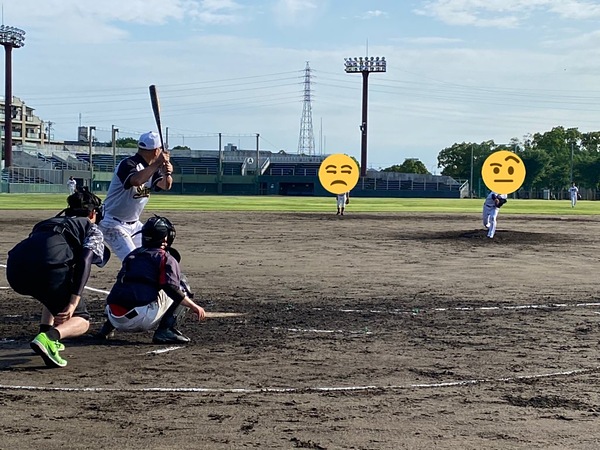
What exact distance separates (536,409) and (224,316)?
4.72m

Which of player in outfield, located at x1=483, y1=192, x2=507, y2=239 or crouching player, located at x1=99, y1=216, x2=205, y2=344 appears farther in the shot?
player in outfield, located at x1=483, y1=192, x2=507, y2=239

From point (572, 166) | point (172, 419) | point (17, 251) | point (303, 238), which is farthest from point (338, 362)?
point (572, 166)

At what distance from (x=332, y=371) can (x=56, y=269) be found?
246 cm

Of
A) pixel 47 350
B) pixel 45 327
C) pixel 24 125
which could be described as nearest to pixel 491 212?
pixel 45 327

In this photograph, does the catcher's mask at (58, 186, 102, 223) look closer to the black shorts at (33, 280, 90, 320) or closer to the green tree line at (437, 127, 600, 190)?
the black shorts at (33, 280, 90, 320)

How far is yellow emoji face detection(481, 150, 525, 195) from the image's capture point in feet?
85.5

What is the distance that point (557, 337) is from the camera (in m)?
8.57

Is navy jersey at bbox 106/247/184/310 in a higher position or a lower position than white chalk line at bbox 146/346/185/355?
higher

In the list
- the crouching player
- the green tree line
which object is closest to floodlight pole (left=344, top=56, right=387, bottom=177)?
the green tree line

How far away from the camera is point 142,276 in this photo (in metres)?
7.69

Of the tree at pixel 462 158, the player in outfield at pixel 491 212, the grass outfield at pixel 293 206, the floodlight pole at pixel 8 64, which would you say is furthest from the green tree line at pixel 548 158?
the player in outfield at pixel 491 212

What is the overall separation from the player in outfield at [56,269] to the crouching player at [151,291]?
50cm

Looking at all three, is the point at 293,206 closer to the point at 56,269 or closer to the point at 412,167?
the point at 56,269

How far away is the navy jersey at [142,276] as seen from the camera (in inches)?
299
